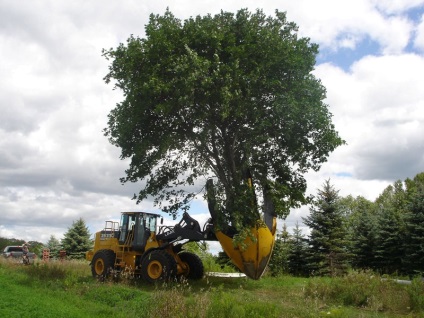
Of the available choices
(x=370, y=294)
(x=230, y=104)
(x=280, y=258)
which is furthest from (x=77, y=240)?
(x=370, y=294)

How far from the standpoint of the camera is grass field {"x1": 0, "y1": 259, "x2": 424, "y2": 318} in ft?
36.7

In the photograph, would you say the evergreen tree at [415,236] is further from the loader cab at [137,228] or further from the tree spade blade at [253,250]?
the loader cab at [137,228]

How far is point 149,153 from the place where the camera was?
2086cm

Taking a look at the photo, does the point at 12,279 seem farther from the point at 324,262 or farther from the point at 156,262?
the point at 324,262

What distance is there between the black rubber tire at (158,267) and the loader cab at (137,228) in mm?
1678

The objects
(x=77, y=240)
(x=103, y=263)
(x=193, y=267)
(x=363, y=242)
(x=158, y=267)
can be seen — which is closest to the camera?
(x=158, y=267)

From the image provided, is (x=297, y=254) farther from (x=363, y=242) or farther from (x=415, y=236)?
(x=415, y=236)

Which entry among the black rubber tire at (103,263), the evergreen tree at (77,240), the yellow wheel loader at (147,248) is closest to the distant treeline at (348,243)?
the yellow wheel loader at (147,248)

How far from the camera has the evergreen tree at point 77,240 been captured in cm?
4262

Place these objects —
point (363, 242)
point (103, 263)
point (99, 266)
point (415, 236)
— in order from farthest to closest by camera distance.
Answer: point (363, 242) → point (415, 236) → point (99, 266) → point (103, 263)

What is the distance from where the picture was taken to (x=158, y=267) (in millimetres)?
18625

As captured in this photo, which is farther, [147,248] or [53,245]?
[53,245]

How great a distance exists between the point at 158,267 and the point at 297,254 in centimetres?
1476

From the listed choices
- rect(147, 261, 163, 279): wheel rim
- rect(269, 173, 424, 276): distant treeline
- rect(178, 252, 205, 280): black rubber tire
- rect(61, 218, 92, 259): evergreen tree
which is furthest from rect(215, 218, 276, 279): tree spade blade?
rect(61, 218, 92, 259): evergreen tree
